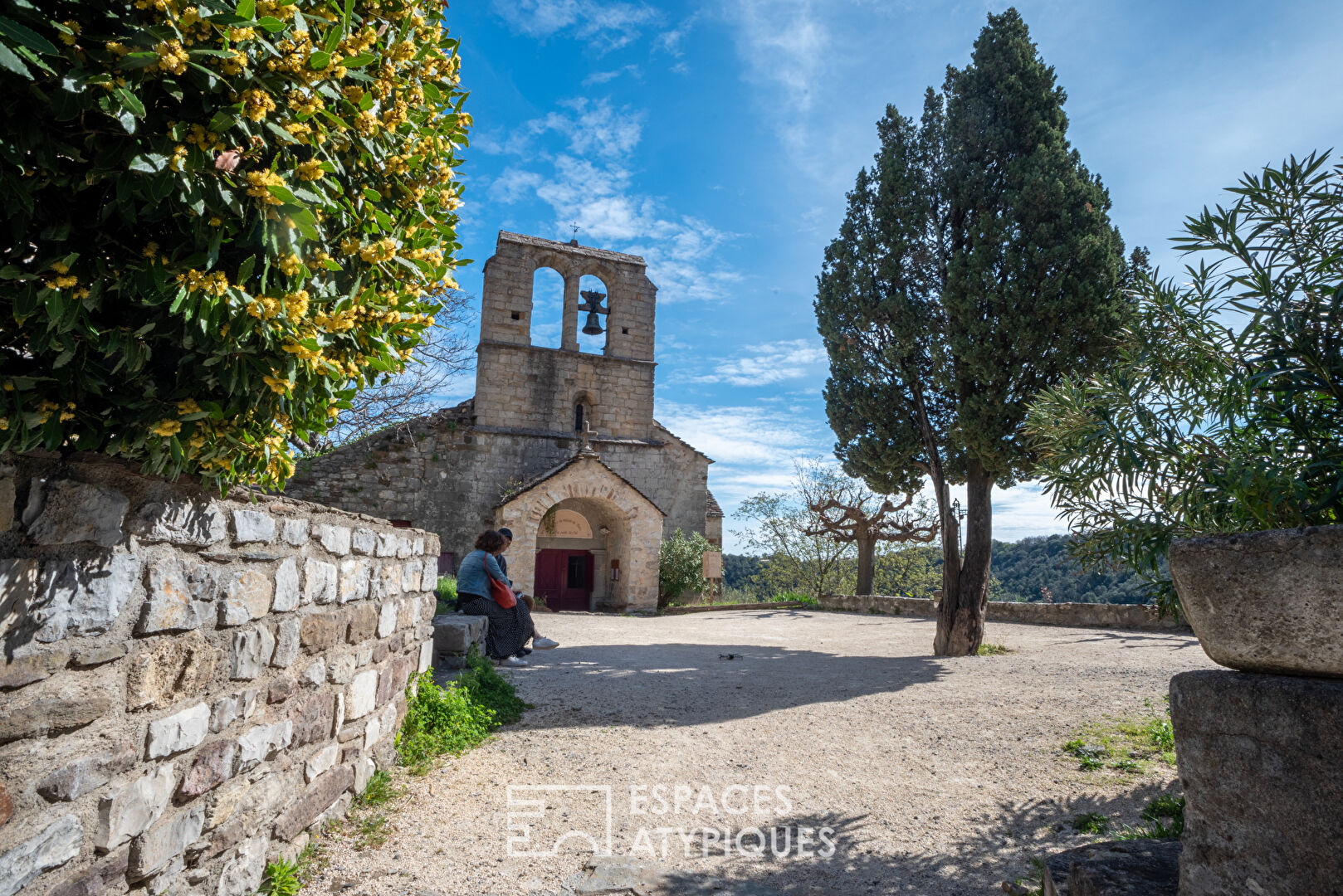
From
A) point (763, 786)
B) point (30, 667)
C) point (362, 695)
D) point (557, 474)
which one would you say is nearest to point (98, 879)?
point (30, 667)

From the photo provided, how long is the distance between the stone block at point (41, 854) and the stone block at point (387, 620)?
1.93 meters

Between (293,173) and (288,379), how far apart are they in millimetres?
478

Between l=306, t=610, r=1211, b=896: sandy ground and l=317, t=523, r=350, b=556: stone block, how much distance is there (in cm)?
126

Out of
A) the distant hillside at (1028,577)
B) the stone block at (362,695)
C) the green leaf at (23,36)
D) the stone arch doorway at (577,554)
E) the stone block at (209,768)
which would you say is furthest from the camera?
the distant hillside at (1028,577)

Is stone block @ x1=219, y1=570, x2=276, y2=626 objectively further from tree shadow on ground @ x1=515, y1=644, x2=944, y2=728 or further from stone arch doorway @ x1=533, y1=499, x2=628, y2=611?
stone arch doorway @ x1=533, y1=499, x2=628, y2=611

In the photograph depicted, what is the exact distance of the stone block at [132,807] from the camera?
5.92 ft

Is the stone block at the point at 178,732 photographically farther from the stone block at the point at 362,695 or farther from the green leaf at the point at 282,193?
the green leaf at the point at 282,193

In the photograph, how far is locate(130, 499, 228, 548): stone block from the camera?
1.90 meters

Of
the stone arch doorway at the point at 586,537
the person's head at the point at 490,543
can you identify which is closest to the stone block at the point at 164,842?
the person's head at the point at 490,543

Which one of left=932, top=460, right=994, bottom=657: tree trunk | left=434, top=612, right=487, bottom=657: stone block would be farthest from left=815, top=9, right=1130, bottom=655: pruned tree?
left=434, top=612, right=487, bottom=657: stone block

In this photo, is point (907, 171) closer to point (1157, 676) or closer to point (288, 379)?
point (1157, 676)

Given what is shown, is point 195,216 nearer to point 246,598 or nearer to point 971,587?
point 246,598

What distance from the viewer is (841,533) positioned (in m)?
20.8

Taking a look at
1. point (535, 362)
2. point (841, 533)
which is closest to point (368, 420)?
point (535, 362)
